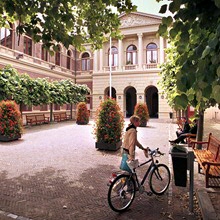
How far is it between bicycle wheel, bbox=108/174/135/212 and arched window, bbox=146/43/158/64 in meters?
28.6

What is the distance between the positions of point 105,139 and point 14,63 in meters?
16.3

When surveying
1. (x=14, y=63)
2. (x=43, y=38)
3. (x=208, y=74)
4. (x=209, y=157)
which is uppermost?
(x=14, y=63)

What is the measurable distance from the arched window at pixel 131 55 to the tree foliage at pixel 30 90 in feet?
36.7

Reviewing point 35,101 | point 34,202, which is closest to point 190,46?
point 34,202

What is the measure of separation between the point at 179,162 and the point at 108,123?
5.09m

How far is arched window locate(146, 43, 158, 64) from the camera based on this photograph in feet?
102

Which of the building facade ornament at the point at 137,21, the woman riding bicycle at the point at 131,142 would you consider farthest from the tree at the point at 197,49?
the building facade ornament at the point at 137,21

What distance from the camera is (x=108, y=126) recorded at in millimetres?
9039

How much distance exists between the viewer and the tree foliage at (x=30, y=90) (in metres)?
15.1

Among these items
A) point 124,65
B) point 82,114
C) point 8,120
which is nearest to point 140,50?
point 124,65

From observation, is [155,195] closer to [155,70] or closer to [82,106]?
[82,106]

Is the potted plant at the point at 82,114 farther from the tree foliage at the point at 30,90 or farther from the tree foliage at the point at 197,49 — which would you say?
the tree foliage at the point at 197,49

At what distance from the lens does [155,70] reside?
29609 mm

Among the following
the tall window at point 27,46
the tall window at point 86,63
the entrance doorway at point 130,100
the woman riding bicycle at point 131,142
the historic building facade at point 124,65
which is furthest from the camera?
the entrance doorway at point 130,100
